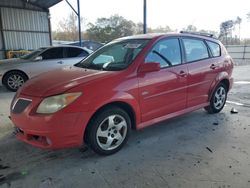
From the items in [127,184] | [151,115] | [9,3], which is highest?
[9,3]

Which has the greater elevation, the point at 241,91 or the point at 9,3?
the point at 9,3

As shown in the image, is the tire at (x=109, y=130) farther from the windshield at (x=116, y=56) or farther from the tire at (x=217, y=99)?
the tire at (x=217, y=99)

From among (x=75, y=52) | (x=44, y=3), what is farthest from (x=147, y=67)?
(x=44, y=3)

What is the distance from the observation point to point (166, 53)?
154 inches

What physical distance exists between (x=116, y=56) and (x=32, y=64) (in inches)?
192

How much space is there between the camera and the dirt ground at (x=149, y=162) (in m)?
2.74

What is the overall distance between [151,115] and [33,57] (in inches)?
228

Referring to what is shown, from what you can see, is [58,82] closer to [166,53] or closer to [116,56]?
[116,56]

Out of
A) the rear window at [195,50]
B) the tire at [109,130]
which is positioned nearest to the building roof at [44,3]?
the rear window at [195,50]

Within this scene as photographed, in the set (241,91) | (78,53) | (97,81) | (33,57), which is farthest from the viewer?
(78,53)

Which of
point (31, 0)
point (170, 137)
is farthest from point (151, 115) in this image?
point (31, 0)

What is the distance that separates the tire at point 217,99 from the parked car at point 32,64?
5.16m

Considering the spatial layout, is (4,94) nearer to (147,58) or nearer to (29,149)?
(29,149)

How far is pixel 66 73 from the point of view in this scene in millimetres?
3660
